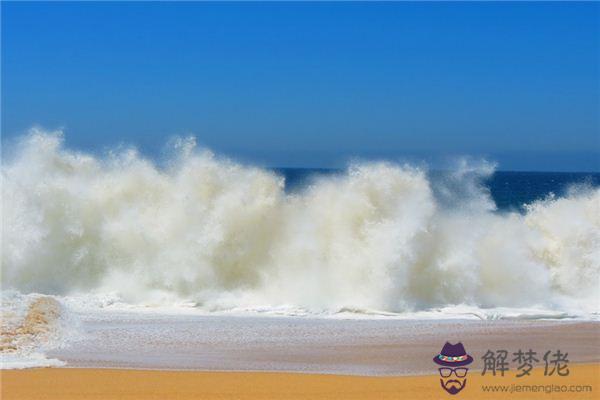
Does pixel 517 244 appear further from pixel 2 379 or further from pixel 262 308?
pixel 2 379

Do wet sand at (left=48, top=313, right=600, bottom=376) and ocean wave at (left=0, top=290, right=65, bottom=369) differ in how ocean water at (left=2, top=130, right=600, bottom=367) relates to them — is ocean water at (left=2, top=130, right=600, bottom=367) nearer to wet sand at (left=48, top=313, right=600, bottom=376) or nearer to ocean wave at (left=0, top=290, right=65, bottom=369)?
ocean wave at (left=0, top=290, right=65, bottom=369)

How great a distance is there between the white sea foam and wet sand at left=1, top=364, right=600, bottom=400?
4.28 metres

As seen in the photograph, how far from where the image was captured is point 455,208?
15.6 m

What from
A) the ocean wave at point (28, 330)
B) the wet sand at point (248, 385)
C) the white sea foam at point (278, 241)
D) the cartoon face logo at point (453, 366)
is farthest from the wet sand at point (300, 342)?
the white sea foam at point (278, 241)

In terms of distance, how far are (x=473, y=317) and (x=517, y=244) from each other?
10.7 ft

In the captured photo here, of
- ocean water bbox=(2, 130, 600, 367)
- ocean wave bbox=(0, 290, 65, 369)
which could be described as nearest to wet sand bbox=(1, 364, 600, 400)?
ocean wave bbox=(0, 290, 65, 369)

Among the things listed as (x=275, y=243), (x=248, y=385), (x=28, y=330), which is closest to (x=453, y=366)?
(x=248, y=385)

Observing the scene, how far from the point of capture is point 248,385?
26.3 feet

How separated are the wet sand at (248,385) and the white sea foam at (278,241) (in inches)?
168

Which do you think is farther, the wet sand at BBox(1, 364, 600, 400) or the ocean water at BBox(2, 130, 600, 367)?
the ocean water at BBox(2, 130, 600, 367)

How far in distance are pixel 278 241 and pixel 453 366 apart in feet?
21.1

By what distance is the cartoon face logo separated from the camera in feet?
26.4

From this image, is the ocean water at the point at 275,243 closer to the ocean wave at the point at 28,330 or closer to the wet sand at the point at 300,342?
the ocean wave at the point at 28,330

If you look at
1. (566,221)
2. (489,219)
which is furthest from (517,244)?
(566,221)
